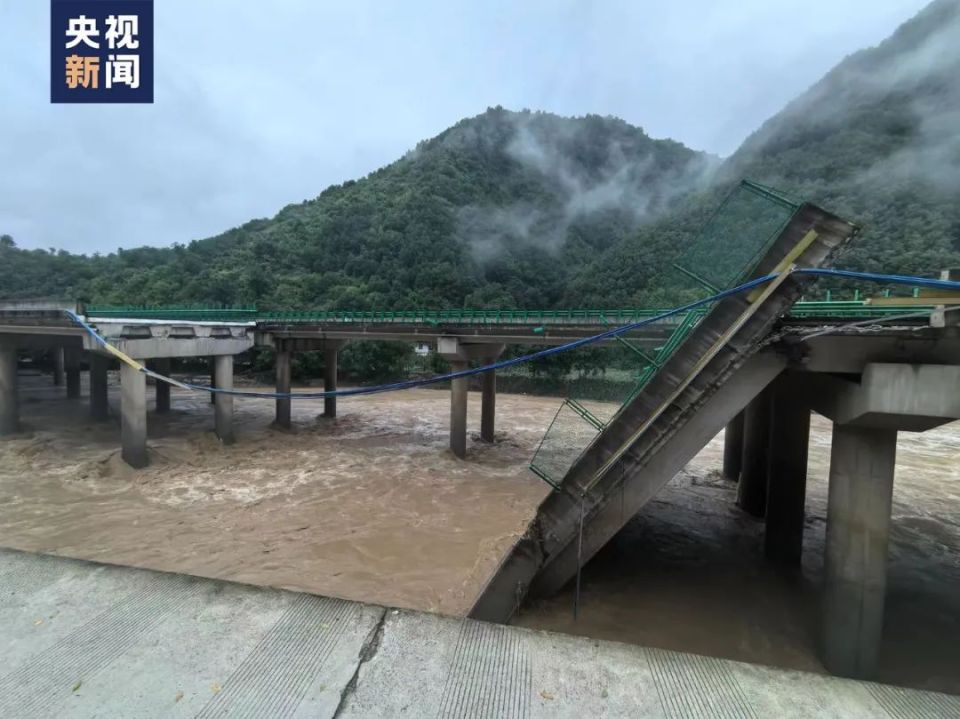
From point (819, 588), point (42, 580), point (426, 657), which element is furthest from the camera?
point (819, 588)

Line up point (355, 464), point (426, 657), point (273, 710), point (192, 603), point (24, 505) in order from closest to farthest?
point (273, 710)
point (426, 657)
point (192, 603)
point (24, 505)
point (355, 464)

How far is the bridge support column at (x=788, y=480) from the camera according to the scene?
35.2 ft

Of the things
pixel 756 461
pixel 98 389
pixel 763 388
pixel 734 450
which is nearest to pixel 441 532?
pixel 763 388

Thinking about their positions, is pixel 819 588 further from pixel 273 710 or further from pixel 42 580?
pixel 42 580

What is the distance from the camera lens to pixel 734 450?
1848 centimetres

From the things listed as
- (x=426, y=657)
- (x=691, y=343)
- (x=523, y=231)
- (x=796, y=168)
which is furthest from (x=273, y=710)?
(x=523, y=231)

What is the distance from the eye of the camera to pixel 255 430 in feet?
78.3

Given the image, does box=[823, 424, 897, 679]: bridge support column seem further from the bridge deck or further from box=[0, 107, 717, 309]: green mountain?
box=[0, 107, 717, 309]: green mountain

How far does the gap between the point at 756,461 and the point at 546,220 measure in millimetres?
96906

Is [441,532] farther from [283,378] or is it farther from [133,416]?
[283,378]

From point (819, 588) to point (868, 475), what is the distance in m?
4.10

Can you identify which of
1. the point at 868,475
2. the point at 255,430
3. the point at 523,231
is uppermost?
the point at 523,231

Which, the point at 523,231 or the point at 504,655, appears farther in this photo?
the point at 523,231

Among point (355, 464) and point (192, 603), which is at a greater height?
point (192, 603)
